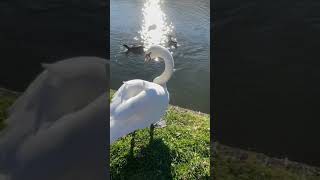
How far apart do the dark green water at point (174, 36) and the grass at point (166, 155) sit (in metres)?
0.62

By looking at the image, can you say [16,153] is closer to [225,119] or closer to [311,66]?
[225,119]

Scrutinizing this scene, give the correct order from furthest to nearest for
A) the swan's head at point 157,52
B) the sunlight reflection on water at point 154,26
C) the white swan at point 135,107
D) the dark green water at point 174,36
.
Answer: the sunlight reflection on water at point 154,26
the dark green water at point 174,36
the swan's head at point 157,52
the white swan at point 135,107

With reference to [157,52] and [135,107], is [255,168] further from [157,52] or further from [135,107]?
[157,52]

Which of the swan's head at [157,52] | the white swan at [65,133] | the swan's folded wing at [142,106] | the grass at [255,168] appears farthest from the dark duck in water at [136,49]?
the white swan at [65,133]

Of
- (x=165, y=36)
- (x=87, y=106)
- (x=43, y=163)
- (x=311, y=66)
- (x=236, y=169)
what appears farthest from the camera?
(x=165, y=36)

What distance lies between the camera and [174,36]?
4820mm

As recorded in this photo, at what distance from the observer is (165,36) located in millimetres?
4938

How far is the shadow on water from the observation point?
2.47 meters

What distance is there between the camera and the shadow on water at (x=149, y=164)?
8.11ft

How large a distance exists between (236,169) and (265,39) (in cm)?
146

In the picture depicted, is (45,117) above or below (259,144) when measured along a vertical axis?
above

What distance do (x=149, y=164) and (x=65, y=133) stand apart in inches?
31.7

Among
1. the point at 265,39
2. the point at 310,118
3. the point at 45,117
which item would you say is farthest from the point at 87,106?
the point at 265,39

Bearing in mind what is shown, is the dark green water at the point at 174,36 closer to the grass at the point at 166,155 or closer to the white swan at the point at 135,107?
the grass at the point at 166,155
